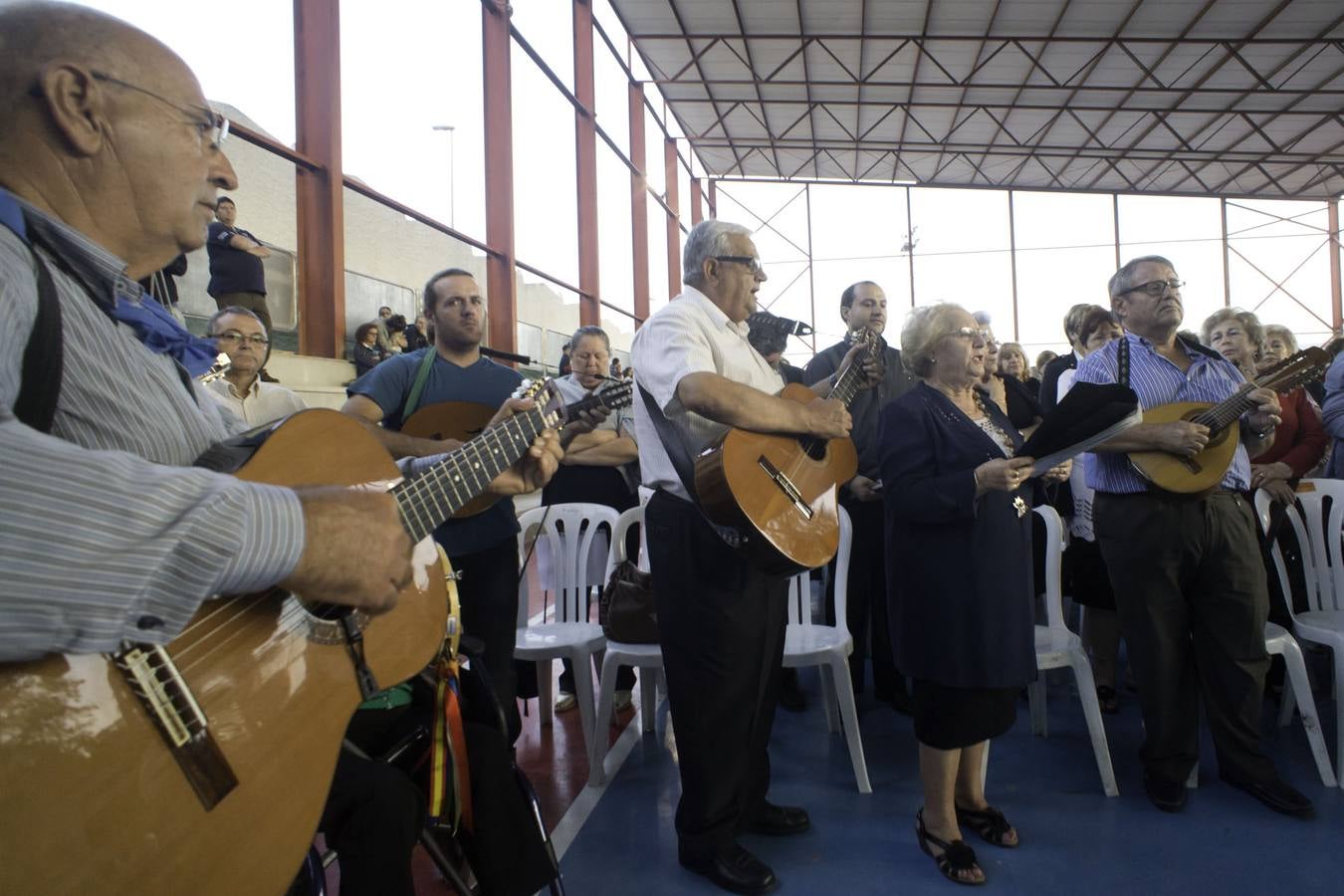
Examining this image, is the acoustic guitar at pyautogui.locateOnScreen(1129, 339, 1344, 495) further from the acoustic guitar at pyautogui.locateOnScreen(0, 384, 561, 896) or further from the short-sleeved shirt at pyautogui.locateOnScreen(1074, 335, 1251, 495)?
the acoustic guitar at pyautogui.locateOnScreen(0, 384, 561, 896)

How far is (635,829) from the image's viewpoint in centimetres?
258

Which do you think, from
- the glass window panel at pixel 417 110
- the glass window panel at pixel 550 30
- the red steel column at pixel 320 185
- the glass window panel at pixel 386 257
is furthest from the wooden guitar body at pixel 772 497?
the glass window panel at pixel 550 30

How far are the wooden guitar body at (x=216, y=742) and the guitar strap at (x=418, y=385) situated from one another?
1.33 meters

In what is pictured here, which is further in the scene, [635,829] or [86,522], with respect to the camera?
[635,829]

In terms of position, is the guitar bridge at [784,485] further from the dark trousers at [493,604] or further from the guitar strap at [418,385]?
the guitar strap at [418,385]

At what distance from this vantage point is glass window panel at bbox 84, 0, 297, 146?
15.0ft

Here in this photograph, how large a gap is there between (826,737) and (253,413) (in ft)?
8.65

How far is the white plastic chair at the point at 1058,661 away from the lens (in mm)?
2766

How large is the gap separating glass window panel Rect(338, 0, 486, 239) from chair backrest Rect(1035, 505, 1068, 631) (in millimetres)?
5445

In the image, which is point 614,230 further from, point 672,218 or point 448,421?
point 448,421

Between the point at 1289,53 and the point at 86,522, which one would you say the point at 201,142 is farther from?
the point at 1289,53

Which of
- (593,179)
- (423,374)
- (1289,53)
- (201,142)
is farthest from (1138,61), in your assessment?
(201,142)

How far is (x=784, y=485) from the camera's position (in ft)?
7.02

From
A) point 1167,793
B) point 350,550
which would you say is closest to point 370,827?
point 350,550
